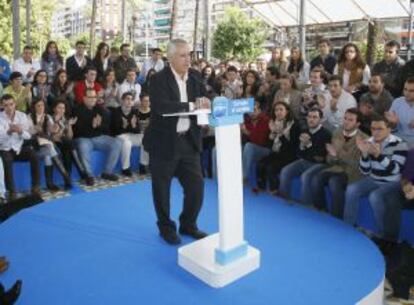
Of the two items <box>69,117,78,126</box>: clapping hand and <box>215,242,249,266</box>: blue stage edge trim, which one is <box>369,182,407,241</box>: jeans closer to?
<box>215,242,249,266</box>: blue stage edge trim

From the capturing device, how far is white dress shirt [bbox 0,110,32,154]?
5.24m

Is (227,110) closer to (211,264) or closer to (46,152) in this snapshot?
(211,264)

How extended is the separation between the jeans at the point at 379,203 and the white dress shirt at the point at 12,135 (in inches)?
138

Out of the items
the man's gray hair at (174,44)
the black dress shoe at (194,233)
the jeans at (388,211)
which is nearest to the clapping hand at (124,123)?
the black dress shoe at (194,233)

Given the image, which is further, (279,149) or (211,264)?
(279,149)

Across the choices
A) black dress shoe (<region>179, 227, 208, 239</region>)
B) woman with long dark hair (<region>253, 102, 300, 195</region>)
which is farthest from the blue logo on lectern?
woman with long dark hair (<region>253, 102, 300, 195</region>)

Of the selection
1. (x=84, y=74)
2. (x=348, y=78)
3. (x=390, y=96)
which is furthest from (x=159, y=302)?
(x=84, y=74)

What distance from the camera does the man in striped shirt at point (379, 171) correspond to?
155 inches

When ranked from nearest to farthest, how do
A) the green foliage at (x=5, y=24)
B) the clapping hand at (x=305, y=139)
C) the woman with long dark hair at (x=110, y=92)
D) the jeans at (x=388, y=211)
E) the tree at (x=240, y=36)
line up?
the jeans at (x=388, y=211)
the clapping hand at (x=305, y=139)
the woman with long dark hair at (x=110, y=92)
the tree at (x=240, y=36)
the green foliage at (x=5, y=24)

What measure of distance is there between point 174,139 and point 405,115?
261 cm

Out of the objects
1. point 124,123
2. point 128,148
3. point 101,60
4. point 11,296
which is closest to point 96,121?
point 124,123

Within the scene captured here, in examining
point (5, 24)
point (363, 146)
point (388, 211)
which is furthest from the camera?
point (5, 24)

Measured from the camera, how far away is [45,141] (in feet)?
18.2

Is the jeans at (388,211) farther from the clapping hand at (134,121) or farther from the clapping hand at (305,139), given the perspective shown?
the clapping hand at (134,121)
